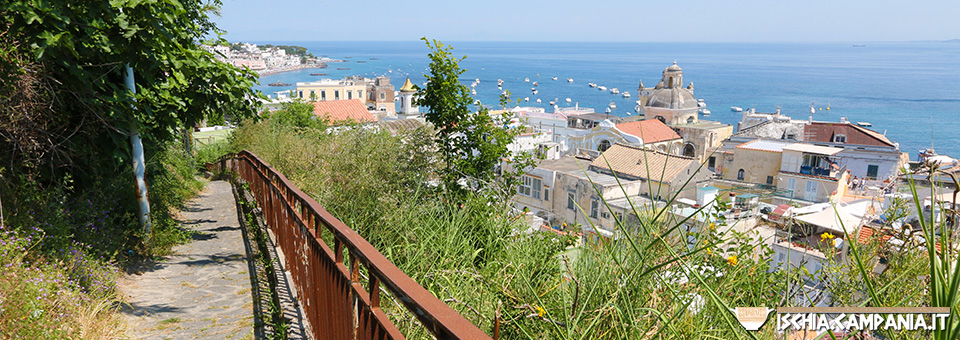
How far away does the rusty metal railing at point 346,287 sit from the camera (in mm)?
1368

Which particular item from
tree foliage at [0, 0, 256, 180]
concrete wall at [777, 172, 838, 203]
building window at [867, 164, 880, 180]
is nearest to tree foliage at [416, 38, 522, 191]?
tree foliage at [0, 0, 256, 180]

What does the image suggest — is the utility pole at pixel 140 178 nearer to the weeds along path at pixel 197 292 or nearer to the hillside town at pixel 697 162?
the weeds along path at pixel 197 292

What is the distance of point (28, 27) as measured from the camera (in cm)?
425

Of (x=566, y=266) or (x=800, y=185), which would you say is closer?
(x=566, y=266)

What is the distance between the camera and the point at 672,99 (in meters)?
68.4

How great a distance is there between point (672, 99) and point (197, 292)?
69.1m

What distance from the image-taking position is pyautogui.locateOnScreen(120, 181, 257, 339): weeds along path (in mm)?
3768

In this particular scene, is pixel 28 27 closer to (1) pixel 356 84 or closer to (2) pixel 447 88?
(2) pixel 447 88

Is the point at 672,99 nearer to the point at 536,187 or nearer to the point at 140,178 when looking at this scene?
the point at 536,187

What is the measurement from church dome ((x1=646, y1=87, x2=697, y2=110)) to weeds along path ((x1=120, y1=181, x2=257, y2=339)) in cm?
6704

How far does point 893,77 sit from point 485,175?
705 feet

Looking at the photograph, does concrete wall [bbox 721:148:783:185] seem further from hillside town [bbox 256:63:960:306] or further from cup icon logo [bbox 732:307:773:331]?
cup icon logo [bbox 732:307:773:331]

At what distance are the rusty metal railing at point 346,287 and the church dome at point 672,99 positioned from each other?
6853 centimetres

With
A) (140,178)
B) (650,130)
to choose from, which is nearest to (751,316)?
(140,178)
